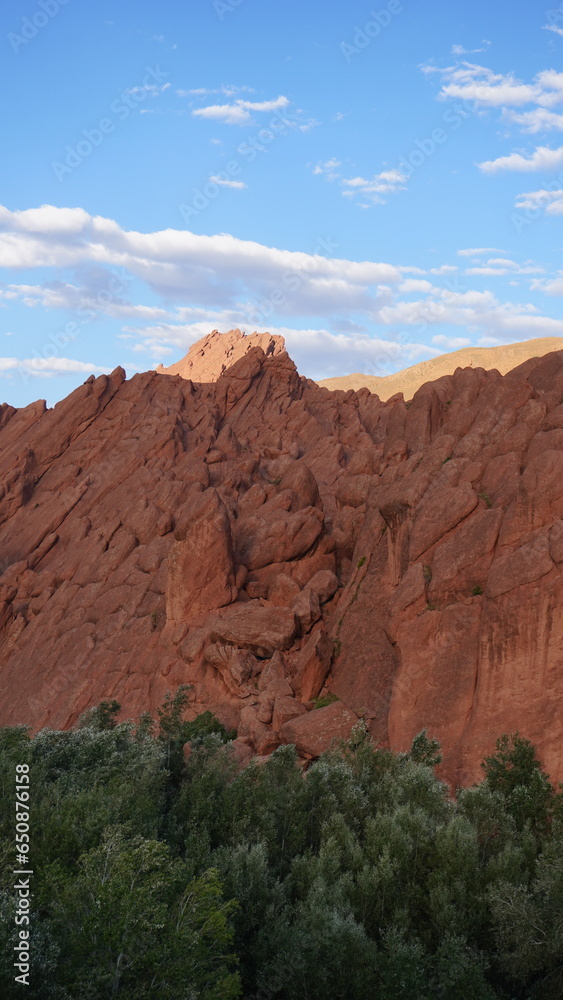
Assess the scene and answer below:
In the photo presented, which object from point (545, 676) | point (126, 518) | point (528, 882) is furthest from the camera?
point (126, 518)

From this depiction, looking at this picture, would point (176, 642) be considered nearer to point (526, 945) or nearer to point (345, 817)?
point (345, 817)

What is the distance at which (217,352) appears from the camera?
152375mm

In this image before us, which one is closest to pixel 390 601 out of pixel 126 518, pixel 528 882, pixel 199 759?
pixel 199 759

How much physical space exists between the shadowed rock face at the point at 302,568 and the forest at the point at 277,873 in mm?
4911

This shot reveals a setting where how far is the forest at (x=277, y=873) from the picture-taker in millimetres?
21172

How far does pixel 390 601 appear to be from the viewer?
167 ft

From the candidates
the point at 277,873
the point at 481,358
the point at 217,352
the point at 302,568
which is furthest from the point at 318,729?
the point at 481,358

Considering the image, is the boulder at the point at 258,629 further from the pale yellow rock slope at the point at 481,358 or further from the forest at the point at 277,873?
the pale yellow rock slope at the point at 481,358

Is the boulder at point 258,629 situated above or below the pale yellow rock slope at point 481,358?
below

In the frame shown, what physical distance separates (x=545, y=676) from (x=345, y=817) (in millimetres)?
12589

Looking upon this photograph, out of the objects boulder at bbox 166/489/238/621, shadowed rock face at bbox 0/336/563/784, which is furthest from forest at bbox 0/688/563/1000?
boulder at bbox 166/489/238/621

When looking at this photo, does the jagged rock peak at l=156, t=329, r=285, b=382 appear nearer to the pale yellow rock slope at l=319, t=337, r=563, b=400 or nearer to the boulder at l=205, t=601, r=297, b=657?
the pale yellow rock slope at l=319, t=337, r=563, b=400

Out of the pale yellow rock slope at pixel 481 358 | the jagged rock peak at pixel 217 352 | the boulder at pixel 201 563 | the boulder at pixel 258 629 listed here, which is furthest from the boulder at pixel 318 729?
the pale yellow rock slope at pixel 481 358

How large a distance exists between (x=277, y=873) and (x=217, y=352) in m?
126
